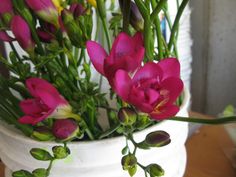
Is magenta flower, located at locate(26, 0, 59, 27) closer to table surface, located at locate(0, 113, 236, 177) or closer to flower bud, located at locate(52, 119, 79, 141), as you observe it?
flower bud, located at locate(52, 119, 79, 141)

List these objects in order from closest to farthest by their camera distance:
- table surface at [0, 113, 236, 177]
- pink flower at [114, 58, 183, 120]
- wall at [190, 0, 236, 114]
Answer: pink flower at [114, 58, 183, 120]
table surface at [0, 113, 236, 177]
wall at [190, 0, 236, 114]

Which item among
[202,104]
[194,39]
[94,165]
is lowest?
[202,104]

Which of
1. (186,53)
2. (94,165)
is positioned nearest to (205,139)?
(186,53)

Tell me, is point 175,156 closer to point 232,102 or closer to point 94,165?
point 94,165

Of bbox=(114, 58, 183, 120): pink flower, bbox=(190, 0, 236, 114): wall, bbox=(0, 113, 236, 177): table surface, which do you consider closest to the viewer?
bbox=(114, 58, 183, 120): pink flower

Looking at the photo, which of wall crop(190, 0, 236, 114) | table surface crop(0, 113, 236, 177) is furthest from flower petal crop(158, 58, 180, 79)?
wall crop(190, 0, 236, 114)
